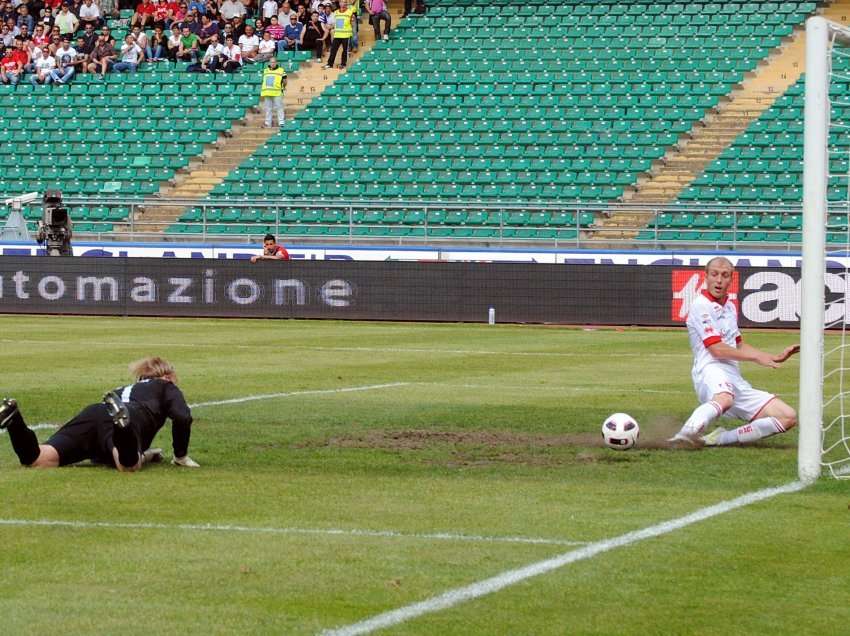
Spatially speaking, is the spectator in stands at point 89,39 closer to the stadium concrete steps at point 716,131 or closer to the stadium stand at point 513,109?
the stadium stand at point 513,109

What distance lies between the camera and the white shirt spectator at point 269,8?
4825cm

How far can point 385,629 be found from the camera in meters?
6.44

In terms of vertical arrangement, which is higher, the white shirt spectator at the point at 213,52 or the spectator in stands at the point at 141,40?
the spectator in stands at the point at 141,40

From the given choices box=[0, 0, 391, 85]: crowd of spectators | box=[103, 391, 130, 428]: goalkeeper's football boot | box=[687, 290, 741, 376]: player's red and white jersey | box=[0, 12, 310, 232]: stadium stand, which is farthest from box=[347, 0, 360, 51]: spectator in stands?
box=[103, 391, 130, 428]: goalkeeper's football boot

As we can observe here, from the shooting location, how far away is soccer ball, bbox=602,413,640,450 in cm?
1214

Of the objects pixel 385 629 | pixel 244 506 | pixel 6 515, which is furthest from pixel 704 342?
pixel 385 629

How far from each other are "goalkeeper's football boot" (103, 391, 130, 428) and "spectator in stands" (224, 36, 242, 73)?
1512 inches

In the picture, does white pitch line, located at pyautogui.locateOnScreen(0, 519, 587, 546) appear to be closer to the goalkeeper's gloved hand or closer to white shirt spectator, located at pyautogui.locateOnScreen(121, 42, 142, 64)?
the goalkeeper's gloved hand

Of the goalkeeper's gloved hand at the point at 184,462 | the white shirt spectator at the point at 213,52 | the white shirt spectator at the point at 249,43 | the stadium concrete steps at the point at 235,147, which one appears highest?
the white shirt spectator at the point at 249,43

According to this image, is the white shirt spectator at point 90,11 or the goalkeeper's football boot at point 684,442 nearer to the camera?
the goalkeeper's football boot at point 684,442

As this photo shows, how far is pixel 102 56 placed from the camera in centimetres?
4925

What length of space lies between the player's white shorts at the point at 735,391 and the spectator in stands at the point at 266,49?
119 feet

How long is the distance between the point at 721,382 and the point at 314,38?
37.0 meters

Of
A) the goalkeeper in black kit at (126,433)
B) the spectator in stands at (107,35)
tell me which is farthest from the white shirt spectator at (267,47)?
the goalkeeper in black kit at (126,433)
